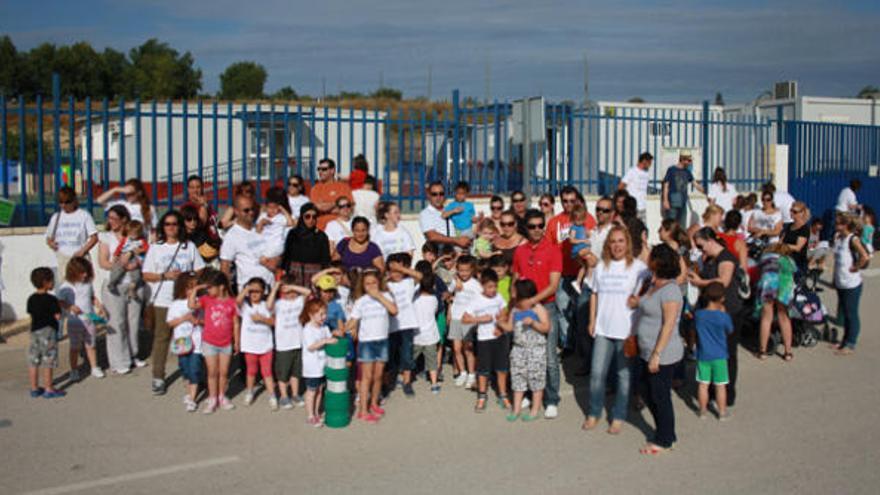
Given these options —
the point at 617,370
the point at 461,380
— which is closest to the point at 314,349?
the point at 461,380

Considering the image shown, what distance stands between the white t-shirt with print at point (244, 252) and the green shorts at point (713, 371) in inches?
155

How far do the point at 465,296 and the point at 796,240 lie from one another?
4.28 metres

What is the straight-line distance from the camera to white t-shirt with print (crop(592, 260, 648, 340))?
664 cm

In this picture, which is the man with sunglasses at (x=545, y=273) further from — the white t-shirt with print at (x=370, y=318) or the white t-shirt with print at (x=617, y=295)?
the white t-shirt with print at (x=370, y=318)

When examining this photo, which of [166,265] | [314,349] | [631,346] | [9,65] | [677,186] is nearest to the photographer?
[631,346]

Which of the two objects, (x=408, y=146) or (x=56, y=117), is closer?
(x=56, y=117)

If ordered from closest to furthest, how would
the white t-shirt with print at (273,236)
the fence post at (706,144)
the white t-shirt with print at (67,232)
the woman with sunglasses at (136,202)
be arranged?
the white t-shirt with print at (273,236) < the woman with sunglasses at (136,202) < the white t-shirt with print at (67,232) < the fence post at (706,144)

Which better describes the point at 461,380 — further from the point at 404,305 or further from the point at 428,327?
the point at 404,305

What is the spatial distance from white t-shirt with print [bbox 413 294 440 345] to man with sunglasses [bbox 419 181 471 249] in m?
1.85

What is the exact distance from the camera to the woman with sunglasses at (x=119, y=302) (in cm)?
838

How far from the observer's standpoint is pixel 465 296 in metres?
7.70

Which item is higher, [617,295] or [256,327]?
[617,295]

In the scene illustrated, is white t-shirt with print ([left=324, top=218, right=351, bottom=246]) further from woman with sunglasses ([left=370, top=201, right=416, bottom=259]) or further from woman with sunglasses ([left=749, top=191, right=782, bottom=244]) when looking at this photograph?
woman with sunglasses ([left=749, top=191, right=782, bottom=244])

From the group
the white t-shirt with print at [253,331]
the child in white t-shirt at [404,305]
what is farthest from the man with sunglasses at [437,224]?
the white t-shirt with print at [253,331]
